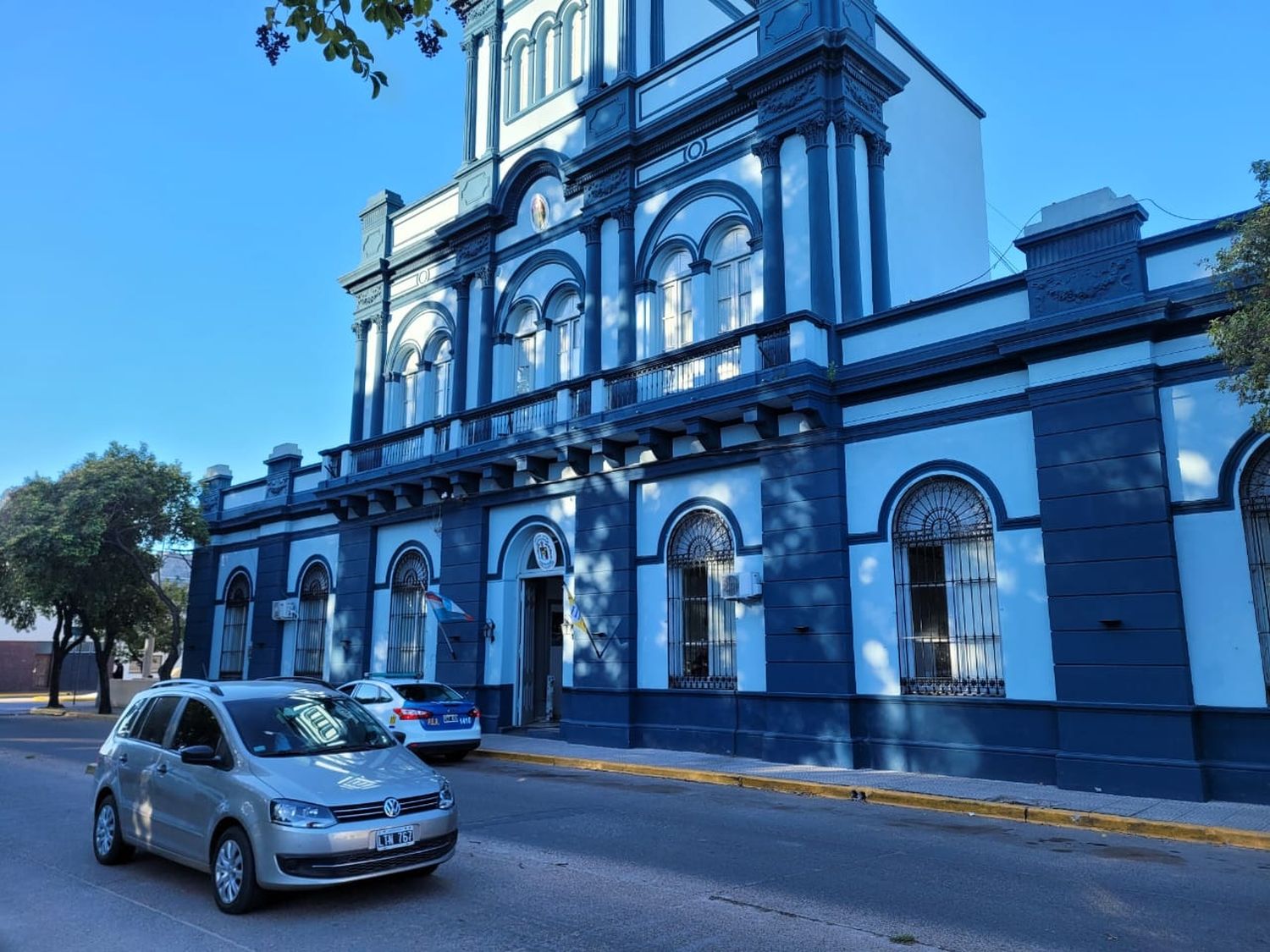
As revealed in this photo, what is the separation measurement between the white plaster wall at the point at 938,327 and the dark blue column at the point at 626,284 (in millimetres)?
4712

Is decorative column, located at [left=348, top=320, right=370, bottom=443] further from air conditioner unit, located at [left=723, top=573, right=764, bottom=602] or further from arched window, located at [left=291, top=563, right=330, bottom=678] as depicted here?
air conditioner unit, located at [left=723, top=573, right=764, bottom=602]

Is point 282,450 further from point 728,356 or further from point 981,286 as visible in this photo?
point 981,286

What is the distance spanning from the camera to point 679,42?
2048 centimetres

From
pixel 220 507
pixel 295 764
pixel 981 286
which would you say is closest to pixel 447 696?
pixel 295 764

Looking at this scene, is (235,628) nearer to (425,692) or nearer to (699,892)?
(425,692)

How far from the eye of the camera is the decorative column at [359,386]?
25.2 meters

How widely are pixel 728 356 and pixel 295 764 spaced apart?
11.0 meters

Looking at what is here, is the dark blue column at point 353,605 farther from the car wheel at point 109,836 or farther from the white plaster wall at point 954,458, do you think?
the car wheel at point 109,836

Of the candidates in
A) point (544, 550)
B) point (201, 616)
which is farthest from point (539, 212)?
point (201, 616)

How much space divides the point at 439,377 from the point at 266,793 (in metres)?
18.1

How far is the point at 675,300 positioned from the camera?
18.3 meters

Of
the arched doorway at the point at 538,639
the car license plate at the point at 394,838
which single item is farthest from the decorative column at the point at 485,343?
the car license plate at the point at 394,838

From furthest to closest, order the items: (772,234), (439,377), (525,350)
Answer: (439,377), (525,350), (772,234)

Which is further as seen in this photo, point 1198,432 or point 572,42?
point 572,42
